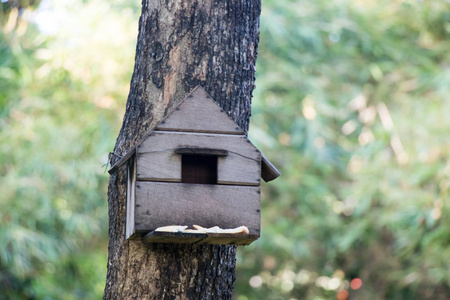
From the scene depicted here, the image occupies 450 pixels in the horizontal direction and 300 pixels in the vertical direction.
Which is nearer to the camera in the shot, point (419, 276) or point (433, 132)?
point (433, 132)

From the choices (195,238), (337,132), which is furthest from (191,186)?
(337,132)

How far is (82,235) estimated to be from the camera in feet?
20.3

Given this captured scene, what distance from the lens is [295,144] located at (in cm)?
691

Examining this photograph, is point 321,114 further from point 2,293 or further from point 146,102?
A: point 146,102

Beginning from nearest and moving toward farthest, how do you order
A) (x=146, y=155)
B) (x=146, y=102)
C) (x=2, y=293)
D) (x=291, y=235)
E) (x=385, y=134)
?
(x=146, y=155), (x=146, y=102), (x=385, y=134), (x=2, y=293), (x=291, y=235)

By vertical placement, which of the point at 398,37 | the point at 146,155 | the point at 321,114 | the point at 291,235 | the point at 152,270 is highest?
the point at 398,37

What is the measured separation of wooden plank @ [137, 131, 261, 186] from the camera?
159 cm

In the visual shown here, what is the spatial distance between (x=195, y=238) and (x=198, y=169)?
0.28 m

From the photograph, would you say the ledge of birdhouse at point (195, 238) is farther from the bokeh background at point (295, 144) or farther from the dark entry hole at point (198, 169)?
the bokeh background at point (295, 144)

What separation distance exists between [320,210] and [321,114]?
1.15 metres

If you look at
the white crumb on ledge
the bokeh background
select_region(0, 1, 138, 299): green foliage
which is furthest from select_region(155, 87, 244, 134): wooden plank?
→ select_region(0, 1, 138, 299): green foliage

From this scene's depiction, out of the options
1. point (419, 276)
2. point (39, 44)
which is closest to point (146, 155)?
point (39, 44)

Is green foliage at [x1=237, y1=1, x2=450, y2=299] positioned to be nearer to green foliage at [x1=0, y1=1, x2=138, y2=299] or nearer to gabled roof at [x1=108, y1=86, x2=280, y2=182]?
green foliage at [x1=0, y1=1, x2=138, y2=299]

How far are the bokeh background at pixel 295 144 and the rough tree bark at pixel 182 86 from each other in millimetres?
3671
